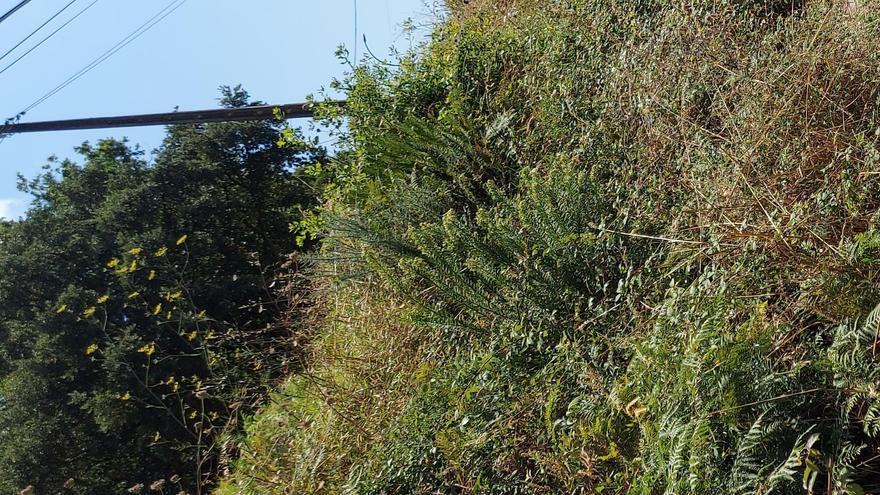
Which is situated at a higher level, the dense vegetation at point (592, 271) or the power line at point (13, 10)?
the power line at point (13, 10)

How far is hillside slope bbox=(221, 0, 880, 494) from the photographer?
9.75ft

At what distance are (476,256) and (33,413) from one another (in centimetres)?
1232

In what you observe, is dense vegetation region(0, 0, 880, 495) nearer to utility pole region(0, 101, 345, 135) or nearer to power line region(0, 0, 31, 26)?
utility pole region(0, 101, 345, 135)

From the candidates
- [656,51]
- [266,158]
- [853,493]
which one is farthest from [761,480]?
[266,158]

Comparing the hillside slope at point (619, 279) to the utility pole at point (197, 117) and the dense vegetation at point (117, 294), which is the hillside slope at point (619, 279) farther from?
the dense vegetation at point (117, 294)

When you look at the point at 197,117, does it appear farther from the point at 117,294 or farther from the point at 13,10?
the point at 117,294

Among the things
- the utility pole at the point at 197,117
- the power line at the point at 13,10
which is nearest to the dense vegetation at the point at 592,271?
the utility pole at the point at 197,117

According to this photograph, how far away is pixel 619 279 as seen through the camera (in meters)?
4.26

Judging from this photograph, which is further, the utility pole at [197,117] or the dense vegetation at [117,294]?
the dense vegetation at [117,294]

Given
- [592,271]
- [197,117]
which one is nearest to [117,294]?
[197,117]

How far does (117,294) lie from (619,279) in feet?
42.1

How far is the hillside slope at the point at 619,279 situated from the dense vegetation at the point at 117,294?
21.9 feet

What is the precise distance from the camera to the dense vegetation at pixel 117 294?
1376cm

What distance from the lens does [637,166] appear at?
473cm
